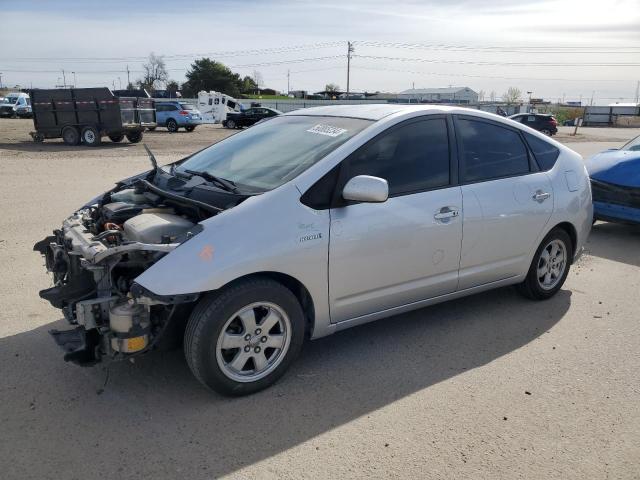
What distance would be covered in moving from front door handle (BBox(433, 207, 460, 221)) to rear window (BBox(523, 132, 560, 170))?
128 centimetres

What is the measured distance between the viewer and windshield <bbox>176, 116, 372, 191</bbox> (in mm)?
3838

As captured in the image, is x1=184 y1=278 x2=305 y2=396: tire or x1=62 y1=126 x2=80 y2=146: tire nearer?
x1=184 y1=278 x2=305 y2=396: tire

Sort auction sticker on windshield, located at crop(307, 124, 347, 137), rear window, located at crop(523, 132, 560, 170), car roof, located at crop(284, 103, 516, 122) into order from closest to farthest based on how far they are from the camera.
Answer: auction sticker on windshield, located at crop(307, 124, 347, 137)
car roof, located at crop(284, 103, 516, 122)
rear window, located at crop(523, 132, 560, 170)

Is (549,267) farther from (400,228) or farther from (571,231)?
(400,228)

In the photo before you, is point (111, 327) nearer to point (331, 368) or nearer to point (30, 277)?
point (331, 368)

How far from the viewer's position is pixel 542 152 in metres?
5.07

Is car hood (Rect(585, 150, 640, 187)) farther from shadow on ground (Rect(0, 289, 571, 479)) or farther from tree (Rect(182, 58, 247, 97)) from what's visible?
tree (Rect(182, 58, 247, 97))

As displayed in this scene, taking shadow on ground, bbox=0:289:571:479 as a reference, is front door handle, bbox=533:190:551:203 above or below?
above

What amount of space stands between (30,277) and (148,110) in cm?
2066

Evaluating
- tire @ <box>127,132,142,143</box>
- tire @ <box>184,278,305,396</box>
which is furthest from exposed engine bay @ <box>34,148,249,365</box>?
tire @ <box>127,132,142,143</box>

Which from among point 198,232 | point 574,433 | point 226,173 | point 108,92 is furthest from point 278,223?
point 108,92

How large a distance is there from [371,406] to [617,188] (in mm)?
5930

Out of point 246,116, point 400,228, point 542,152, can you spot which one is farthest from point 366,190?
point 246,116

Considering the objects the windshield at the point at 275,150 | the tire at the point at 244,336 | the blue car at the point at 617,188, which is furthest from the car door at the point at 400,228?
the blue car at the point at 617,188
